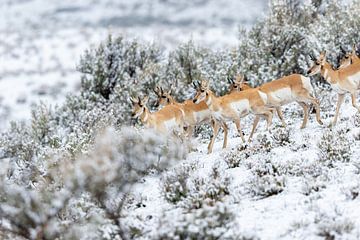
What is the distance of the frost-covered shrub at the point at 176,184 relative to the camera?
24.7 feet

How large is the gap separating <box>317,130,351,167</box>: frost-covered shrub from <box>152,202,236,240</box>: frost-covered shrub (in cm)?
234

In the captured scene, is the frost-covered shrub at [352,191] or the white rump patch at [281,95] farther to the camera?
the white rump patch at [281,95]

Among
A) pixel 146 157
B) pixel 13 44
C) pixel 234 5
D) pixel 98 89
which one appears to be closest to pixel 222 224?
pixel 146 157

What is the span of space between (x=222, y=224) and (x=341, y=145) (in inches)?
112

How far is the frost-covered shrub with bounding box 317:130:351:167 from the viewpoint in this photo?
8.05 meters

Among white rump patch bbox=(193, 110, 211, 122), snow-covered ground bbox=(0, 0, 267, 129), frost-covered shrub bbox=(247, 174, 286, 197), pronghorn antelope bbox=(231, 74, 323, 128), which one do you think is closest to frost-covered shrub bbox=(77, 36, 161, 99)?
snow-covered ground bbox=(0, 0, 267, 129)

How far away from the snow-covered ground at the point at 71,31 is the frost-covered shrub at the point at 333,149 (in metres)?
15.2

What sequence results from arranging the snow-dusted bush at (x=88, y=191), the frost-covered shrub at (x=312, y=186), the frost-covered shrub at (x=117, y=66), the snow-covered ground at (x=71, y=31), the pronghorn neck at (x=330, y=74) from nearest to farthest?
1. the snow-dusted bush at (x=88, y=191)
2. the frost-covered shrub at (x=312, y=186)
3. the pronghorn neck at (x=330, y=74)
4. the frost-covered shrub at (x=117, y=66)
5. the snow-covered ground at (x=71, y=31)

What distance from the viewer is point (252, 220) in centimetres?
670

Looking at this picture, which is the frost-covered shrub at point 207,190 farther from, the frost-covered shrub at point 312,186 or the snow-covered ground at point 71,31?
the snow-covered ground at point 71,31

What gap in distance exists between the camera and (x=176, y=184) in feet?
24.4

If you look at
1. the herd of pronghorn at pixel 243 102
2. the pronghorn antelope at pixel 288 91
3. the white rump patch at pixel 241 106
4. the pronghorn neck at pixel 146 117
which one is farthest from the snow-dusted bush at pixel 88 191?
the pronghorn antelope at pixel 288 91

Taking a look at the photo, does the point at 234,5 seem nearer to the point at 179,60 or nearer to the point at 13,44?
the point at 13,44

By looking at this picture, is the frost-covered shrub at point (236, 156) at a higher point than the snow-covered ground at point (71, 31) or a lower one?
higher
